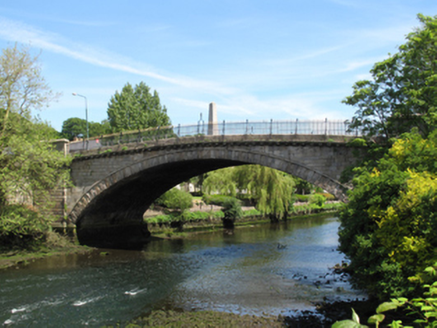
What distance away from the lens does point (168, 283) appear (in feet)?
59.7

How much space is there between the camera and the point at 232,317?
43.2 feet

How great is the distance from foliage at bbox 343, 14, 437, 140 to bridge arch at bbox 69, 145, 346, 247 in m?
3.80

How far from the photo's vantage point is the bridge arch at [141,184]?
71.8 ft

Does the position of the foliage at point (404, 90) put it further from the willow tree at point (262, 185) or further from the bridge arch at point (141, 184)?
the willow tree at point (262, 185)

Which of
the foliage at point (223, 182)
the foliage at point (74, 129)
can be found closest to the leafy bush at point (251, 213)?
the foliage at point (223, 182)

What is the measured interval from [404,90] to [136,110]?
4480cm

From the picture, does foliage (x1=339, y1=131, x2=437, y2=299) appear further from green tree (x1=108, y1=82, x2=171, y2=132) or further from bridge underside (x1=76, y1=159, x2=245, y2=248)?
green tree (x1=108, y1=82, x2=171, y2=132)

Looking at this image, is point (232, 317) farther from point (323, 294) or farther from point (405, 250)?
point (405, 250)

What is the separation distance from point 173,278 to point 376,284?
10.9 m

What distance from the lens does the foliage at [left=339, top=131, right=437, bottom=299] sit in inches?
383

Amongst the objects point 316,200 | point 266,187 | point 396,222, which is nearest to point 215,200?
point 266,187

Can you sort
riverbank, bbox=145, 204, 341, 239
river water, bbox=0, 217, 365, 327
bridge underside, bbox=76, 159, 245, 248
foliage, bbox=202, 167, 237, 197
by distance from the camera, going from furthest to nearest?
1. foliage, bbox=202, 167, 237, 197
2. riverbank, bbox=145, 204, 341, 239
3. bridge underside, bbox=76, 159, 245, 248
4. river water, bbox=0, 217, 365, 327

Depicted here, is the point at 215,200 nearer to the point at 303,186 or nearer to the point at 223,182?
the point at 223,182

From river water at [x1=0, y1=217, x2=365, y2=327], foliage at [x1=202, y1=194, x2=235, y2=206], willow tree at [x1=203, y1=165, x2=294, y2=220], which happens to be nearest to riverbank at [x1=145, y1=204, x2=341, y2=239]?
foliage at [x1=202, y1=194, x2=235, y2=206]
